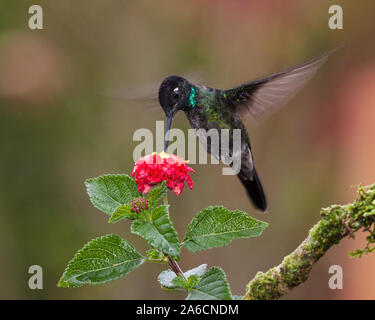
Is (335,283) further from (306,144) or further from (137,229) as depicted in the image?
(137,229)

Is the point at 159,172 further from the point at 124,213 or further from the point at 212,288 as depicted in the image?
the point at 212,288

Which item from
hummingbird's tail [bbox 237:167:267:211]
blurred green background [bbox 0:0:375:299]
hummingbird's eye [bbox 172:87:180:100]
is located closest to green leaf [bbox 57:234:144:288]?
hummingbird's eye [bbox 172:87:180:100]

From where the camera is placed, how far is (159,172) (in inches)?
43.6

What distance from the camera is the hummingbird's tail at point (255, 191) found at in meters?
1.98

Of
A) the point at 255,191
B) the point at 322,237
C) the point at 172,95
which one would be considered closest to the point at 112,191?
the point at 322,237

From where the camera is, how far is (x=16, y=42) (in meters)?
3.40

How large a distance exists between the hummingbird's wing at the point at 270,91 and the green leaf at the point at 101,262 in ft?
2.76

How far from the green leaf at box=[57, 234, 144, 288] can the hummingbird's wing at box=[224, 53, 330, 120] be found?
0.84 metres

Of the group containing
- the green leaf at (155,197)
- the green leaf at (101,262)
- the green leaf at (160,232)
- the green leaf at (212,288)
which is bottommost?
the green leaf at (212,288)

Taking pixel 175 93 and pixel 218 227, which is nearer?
pixel 218 227

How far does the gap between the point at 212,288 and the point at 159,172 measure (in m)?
0.32

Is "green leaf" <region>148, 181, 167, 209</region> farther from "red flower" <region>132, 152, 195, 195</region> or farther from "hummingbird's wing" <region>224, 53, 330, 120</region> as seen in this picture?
"hummingbird's wing" <region>224, 53, 330, 120</region>

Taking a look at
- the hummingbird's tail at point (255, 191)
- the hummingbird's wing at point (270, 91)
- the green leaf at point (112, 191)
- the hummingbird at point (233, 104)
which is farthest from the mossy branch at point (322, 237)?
the hummingbird's tail at point (255, 191)

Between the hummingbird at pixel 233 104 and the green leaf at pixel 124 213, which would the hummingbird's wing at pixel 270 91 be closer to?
the hummingbird at pixel 233 104
